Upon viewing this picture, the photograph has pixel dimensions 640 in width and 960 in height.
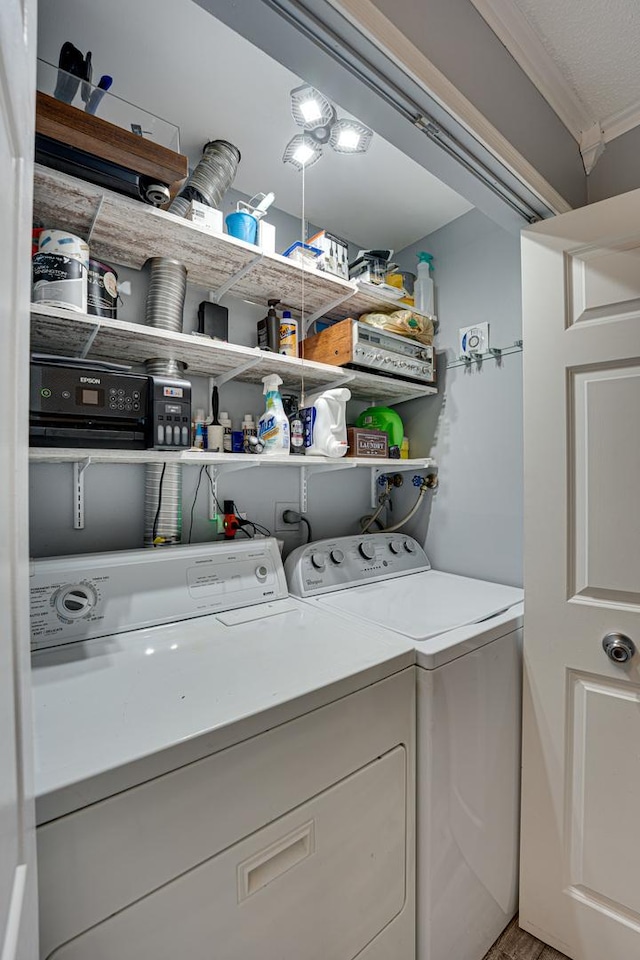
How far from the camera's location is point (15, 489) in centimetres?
45

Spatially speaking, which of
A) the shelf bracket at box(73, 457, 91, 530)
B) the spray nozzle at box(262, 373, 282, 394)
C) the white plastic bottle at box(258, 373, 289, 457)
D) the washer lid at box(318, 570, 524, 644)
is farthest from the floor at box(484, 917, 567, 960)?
the spray nozzle at box(262, 373, 282, 394)

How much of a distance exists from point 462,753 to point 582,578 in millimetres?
628

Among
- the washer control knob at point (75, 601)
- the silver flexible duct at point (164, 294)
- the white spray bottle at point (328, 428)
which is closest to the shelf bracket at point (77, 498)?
the washer control knob at point (75, 601)

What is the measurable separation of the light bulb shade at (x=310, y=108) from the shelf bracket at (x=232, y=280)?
50 cm

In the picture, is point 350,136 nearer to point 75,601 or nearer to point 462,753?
point 75,601

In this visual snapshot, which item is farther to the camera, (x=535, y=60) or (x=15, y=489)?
(x=535, y=60)

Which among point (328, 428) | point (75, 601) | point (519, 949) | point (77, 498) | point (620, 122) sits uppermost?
point (620, 122)

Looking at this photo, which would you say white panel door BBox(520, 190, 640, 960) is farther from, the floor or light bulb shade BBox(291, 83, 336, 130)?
light bulb shade BBox(291, 83, 336, 130)

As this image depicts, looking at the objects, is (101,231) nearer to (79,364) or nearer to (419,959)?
(79,364)

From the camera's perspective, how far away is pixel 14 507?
1.47 ft

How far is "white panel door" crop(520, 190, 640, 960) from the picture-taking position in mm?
1211

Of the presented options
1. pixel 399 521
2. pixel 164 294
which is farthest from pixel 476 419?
pixel 164 294

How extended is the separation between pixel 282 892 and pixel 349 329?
5.82 feet

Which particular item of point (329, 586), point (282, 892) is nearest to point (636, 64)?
point (329, 586)
